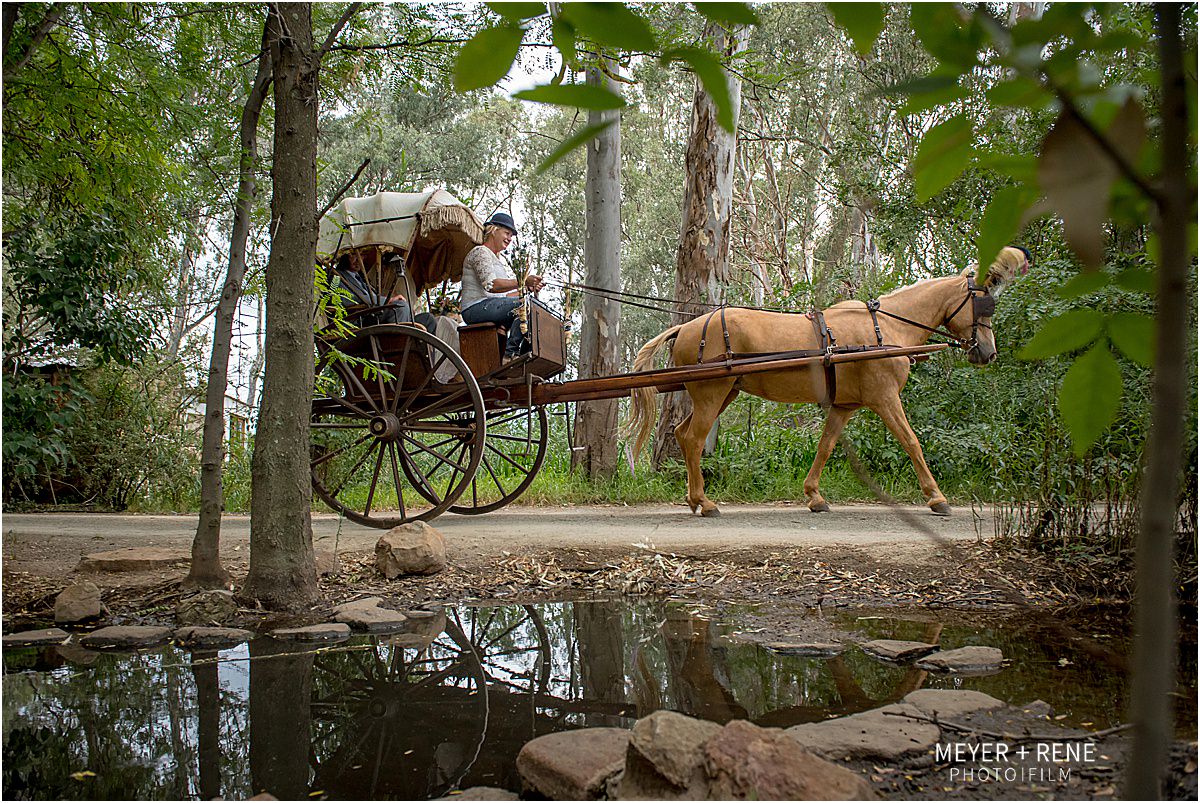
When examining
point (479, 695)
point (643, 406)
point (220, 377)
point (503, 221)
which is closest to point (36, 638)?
point (220, 377)

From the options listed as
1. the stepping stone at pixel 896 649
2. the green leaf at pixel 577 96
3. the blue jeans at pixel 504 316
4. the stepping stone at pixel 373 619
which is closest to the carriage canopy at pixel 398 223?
the blue jeans at pixel 504 316

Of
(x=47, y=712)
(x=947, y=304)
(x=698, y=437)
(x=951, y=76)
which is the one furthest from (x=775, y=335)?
(x=951, y=76)

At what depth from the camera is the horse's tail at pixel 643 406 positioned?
28.2 feet

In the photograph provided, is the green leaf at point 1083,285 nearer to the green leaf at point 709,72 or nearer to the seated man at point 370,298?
the green leaf at point 709,72

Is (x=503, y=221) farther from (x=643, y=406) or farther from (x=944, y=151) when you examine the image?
(x=944, y=151)

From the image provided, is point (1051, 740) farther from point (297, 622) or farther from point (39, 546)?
point (39, 546)

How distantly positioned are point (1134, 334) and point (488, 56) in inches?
27.3

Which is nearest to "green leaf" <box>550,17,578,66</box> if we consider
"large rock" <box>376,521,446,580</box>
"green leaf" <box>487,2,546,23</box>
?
"green leaf" <box>487,2,546,23</box>

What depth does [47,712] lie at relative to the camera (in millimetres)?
3043

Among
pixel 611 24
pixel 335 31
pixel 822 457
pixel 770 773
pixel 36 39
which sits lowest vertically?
pixel 770 773

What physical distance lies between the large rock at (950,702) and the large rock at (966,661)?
0.43 metres

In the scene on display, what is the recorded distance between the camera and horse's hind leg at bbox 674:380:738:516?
839 centimetres

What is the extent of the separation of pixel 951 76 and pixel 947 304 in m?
8.46

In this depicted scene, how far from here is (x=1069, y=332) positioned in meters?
0.89
